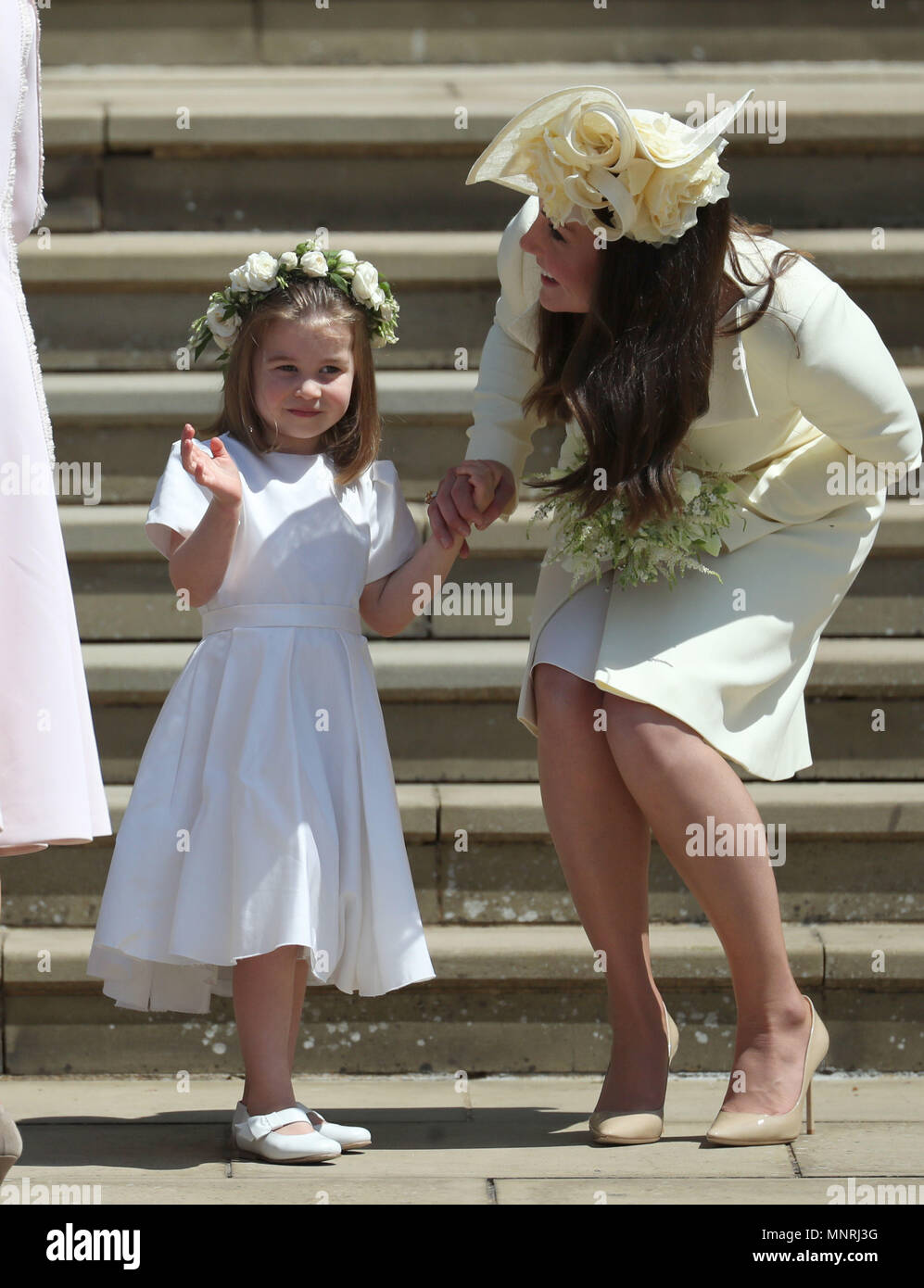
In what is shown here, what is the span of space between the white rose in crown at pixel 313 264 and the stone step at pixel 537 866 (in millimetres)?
1032

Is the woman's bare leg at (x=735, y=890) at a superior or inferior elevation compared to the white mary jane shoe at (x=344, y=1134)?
superior

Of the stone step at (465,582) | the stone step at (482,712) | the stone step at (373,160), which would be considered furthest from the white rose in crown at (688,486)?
the stone step at (373,160)

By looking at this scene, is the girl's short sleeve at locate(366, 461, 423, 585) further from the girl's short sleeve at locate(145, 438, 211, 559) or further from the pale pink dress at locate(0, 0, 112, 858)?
the pale pink dress at locate(0, 0, 112, 858)

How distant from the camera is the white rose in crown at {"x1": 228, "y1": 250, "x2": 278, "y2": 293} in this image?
8.61 feet

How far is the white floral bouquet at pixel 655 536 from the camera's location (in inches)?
97.3

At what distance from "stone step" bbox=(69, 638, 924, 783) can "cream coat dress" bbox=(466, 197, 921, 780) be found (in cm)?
62

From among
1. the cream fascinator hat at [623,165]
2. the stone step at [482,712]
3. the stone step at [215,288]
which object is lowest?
the stone step at [482,712]

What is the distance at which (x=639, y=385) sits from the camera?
240cm

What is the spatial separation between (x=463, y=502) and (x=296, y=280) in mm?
468

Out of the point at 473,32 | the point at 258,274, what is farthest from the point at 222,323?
the point at 473,32

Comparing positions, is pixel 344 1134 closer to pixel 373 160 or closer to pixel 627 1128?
pixel 627 1128

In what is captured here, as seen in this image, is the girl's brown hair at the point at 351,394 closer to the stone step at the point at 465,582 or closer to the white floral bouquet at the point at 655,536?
the white floral bouquet at the point at 655,536

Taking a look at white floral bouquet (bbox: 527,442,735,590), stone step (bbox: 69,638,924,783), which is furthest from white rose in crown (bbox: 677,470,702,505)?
stone step (bbox: 69,638,924,783)
